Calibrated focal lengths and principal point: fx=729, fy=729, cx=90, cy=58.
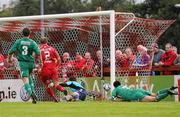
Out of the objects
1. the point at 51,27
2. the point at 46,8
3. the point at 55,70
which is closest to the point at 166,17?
the point at 46,8

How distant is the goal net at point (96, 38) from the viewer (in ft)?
84.5

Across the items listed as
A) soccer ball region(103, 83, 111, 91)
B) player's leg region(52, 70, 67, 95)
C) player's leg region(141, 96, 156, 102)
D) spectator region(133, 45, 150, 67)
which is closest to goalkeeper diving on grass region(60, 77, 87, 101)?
player's leg region(52, 70, 67, 95)

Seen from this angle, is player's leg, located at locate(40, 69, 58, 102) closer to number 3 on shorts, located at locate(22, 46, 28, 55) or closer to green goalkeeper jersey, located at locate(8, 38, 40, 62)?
green goalkeeper jersey, located at locate(8, 38, 40, 62)

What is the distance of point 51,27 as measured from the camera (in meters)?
28.7

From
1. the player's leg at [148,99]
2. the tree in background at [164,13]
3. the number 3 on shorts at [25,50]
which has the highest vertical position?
the tree in background at [164,13]

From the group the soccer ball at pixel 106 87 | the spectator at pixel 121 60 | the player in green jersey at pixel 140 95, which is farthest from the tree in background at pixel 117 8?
the player in green jersey at pixel 140 95

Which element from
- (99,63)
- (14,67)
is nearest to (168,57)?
(99,63)

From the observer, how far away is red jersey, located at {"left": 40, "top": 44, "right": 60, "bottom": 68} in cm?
2417

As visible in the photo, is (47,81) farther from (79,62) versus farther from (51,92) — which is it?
(79,62)

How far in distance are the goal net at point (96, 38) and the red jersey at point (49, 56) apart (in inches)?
81.6

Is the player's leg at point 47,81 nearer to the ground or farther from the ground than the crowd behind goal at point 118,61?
nearer to the ground

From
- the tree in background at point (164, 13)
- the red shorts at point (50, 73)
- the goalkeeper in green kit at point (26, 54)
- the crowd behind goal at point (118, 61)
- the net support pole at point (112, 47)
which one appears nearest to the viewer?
the goalkeeper in green kit at point (26, 54)

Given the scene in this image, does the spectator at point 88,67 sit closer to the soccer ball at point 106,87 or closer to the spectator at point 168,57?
the soccer ball at point 106,87

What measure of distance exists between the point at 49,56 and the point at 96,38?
134 inches
